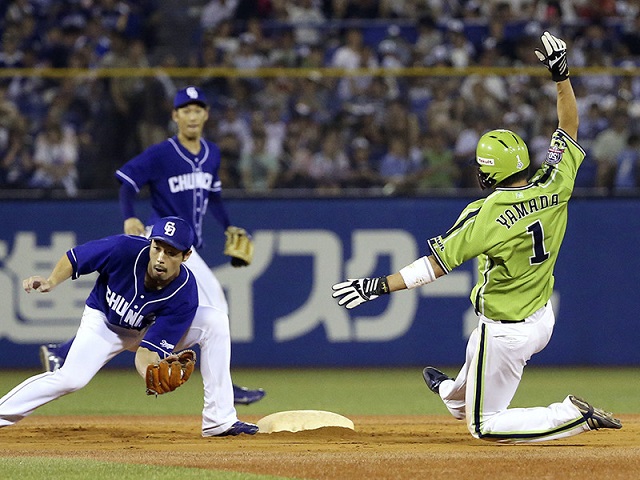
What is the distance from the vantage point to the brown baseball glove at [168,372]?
21.0ft

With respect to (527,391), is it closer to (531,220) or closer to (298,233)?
(298,233)

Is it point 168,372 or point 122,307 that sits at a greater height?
point 122,307

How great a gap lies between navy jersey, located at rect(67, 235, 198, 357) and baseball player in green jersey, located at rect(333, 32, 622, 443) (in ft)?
3.67

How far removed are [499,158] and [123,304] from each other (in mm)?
2266

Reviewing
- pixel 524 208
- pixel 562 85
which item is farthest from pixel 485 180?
pixel 562 85

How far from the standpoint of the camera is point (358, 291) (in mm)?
5922

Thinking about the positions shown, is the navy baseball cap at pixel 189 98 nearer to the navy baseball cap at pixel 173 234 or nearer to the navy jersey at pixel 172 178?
the navy jersey at pixel 172 178

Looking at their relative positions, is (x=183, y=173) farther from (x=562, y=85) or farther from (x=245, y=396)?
(x=562, y=85)

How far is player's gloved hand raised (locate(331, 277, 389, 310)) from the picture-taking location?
5.90 m

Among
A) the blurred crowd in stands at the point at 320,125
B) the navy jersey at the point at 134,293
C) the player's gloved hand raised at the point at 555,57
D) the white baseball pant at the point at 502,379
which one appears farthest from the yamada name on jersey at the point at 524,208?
the blurred crowd in stands at the point at 320,125

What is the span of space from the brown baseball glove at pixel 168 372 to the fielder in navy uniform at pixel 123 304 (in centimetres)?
15

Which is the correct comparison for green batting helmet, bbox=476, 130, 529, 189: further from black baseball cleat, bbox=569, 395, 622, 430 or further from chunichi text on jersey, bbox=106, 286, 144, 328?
chunichi text on jersey, bbox=106, 286, 144, 328

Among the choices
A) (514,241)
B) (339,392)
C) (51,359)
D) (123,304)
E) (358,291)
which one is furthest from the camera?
(339,392)

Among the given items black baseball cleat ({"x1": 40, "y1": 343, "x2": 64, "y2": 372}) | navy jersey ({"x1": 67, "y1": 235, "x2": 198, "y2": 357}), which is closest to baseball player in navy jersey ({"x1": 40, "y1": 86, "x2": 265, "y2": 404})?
black baseball cleat ({"x1": 40, "y1": 343, "x2": 64, "y2": 372})
